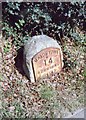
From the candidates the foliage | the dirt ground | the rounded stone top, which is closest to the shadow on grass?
the dirt ground

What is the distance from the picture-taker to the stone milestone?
4.98 metres

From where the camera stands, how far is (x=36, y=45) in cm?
509

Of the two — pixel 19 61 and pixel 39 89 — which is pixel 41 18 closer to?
pixel 19 61

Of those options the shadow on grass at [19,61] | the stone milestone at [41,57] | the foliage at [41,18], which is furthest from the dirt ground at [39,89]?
the foliage at [41,18]

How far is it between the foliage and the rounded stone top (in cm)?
27

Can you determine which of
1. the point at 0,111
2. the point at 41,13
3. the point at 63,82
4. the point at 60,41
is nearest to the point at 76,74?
the point at 63,82

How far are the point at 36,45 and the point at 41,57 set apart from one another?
7.3 inches

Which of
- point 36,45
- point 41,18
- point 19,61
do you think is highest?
point 41,18

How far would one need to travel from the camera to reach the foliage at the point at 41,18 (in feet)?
17.0

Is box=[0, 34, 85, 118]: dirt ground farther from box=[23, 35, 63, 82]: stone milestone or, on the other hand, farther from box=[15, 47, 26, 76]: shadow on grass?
box=[23, 35, 63, 82]: stone milestone

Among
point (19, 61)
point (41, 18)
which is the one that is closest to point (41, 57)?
point (19, 61)

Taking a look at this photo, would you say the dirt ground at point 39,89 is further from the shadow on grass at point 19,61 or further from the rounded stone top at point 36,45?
the rounded stone top at point 36,45

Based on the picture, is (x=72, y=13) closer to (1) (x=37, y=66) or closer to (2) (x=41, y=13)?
(2) (x=41, y=13)

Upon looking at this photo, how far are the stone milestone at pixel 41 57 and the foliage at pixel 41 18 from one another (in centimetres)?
27
